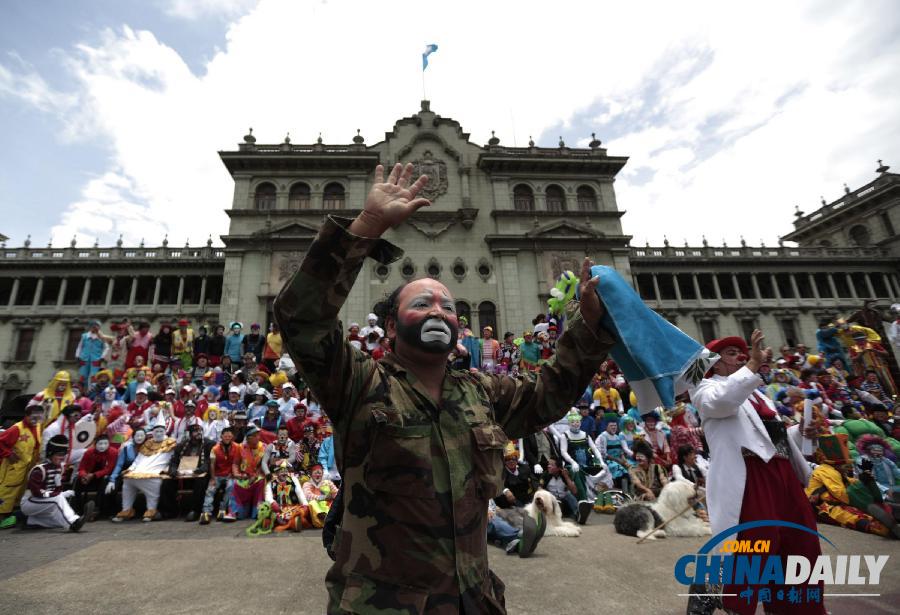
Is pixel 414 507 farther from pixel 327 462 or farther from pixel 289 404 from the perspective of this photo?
pixel 289 404

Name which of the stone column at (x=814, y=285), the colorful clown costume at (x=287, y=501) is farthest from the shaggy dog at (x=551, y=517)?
the stone column at (x=814, y=285)

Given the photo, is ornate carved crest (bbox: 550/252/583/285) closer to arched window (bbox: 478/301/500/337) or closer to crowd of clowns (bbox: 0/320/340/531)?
arched window (bbox: 478/301/500/337)

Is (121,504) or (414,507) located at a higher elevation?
(414,507)

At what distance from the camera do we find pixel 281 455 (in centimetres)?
794

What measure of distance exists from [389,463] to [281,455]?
Answer: 7.44 metres

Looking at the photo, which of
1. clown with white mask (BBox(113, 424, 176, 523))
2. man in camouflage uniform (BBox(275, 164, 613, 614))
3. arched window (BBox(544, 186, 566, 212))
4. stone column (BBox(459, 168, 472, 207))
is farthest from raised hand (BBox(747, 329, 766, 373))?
arched window (BBox(544, 186, 566, 212))

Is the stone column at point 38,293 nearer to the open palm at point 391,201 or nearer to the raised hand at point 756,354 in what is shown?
the open palm at point 391,201

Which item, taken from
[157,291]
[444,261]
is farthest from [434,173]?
[157,291]

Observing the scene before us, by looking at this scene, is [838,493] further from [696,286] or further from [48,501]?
[696,286]

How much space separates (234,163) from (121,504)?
74.5 ft

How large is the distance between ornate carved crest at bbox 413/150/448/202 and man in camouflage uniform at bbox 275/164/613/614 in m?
23.7

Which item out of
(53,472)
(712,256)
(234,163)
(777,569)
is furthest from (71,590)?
(712,256)

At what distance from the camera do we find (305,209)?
24.4 metres

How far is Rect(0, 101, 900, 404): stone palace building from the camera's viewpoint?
23.5 m
